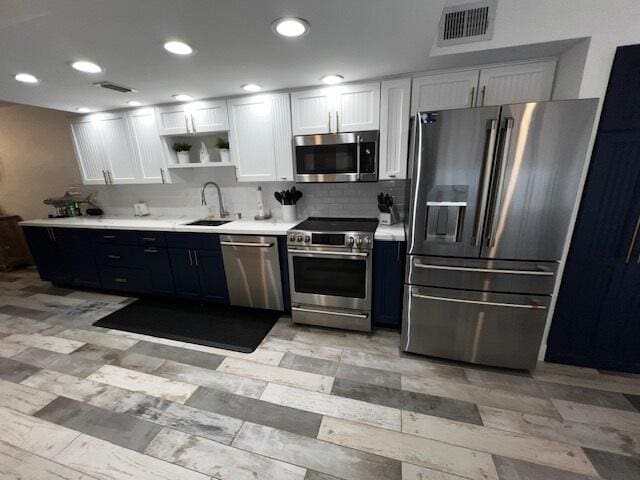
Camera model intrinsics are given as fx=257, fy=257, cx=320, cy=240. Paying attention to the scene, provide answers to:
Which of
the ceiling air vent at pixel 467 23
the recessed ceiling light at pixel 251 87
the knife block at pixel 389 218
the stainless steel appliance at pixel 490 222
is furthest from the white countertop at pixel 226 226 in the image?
the ceiling air vent at pixel 467 23

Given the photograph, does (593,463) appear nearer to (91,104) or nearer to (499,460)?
(499,460)

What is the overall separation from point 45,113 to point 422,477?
598 centimetres

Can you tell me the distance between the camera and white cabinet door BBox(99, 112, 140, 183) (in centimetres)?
320

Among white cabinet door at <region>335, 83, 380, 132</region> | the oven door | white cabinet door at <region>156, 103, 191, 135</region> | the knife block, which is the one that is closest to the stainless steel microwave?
white cabinet door at <region>335, 83, 380, 132</region>

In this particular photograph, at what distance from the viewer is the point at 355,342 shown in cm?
238

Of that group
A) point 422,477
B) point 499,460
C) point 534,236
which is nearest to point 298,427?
point 422,477

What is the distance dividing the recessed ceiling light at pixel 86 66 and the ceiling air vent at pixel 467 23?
8.26 ft

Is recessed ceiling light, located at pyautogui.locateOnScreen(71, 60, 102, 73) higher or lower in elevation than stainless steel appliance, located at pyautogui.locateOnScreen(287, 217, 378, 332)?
higher

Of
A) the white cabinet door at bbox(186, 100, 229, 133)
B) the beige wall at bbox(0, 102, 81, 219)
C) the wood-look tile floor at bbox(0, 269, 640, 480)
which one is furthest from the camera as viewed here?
the beige wall at bbox(0, 102, 81, 219)

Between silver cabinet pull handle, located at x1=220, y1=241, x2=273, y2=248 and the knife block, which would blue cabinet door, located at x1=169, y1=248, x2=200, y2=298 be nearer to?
silver cabinet pull handle, located at x1=220, y1=241, x2=273, y2=248

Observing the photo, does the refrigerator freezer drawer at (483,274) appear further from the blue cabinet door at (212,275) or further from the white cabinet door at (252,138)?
the blue cabinet door at (212,275)

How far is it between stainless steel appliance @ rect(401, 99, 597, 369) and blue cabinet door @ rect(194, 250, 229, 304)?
1.94 m

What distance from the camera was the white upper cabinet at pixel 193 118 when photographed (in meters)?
2.81

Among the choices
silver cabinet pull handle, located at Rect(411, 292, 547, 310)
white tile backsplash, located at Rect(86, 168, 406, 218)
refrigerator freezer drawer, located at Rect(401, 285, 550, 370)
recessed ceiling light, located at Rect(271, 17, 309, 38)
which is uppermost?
recessed ceiling light, located at Rect(271, 17, 309, 38)
